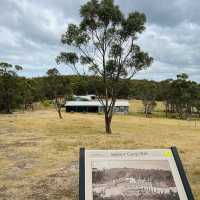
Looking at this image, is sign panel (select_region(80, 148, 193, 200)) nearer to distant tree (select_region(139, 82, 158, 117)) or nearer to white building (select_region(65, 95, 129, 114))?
distant tree (select_region(139, 82, 158, 117))

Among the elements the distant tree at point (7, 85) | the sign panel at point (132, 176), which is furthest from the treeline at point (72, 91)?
the sign panel at point (132, 176)

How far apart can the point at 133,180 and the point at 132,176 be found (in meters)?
0.11

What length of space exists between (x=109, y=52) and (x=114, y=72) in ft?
5.57

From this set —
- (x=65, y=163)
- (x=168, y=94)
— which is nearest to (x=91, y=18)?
(x=65, y=163)

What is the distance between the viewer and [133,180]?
6875mm

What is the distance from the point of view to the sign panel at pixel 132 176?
21.6 feet

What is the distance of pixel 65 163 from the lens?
14680 millimetres

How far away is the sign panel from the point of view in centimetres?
658

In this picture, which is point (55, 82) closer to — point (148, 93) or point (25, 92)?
point (25, 92)

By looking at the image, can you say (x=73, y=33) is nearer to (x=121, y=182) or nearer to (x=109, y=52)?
(x=109, y=52)

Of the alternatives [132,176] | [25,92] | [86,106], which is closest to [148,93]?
[86,106]

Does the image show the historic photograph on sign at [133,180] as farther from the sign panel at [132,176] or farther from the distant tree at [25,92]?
the distant tree at [25,92]

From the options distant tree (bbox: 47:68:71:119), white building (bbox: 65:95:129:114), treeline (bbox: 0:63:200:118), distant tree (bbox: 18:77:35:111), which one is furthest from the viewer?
white building (bbox: 65:95:129:114)

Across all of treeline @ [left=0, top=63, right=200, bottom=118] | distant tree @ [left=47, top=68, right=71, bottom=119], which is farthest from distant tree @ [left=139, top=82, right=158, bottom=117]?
distant tree @ [left=47, top=68, right=71, bottom=119]
